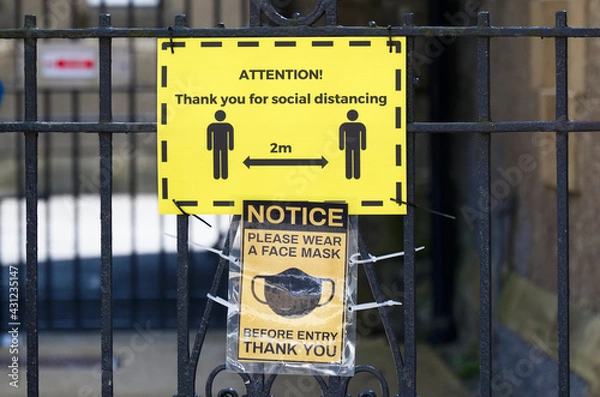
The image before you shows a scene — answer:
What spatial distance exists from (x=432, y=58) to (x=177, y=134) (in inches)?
160

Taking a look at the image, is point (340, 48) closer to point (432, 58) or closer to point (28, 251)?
point (28, 251)

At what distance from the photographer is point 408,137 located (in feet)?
8.04

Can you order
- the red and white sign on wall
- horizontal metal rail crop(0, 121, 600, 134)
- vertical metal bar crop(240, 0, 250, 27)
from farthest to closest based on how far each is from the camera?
the red and white sign on wall, vertical metal bar crop(240, 0, 250, 27), horizontal metal rail crop(0, 121, 600, 134)

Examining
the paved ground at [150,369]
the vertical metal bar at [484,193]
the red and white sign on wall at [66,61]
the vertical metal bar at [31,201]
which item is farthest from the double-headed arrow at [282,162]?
the red and white sign on wall at [66,61]

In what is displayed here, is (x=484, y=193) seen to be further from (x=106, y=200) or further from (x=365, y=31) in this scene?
(x=106, y=200)

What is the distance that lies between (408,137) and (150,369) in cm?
361

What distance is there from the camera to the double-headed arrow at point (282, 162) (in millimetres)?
2434

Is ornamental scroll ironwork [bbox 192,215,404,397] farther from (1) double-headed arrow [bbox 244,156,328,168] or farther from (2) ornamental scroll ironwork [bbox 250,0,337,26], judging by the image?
(2) ornamental scroll ironwork [bbox 250,0,337,26]

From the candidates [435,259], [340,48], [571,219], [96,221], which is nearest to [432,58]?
[435,259]

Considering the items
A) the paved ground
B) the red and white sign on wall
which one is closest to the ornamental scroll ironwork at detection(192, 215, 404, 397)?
the paved ground

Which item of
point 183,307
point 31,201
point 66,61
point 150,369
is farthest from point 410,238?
point 66,61

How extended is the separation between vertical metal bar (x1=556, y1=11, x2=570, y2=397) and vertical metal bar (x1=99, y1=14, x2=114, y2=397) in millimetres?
1122

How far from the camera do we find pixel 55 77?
6.80m

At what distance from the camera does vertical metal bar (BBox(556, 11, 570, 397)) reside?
2.44 meters
